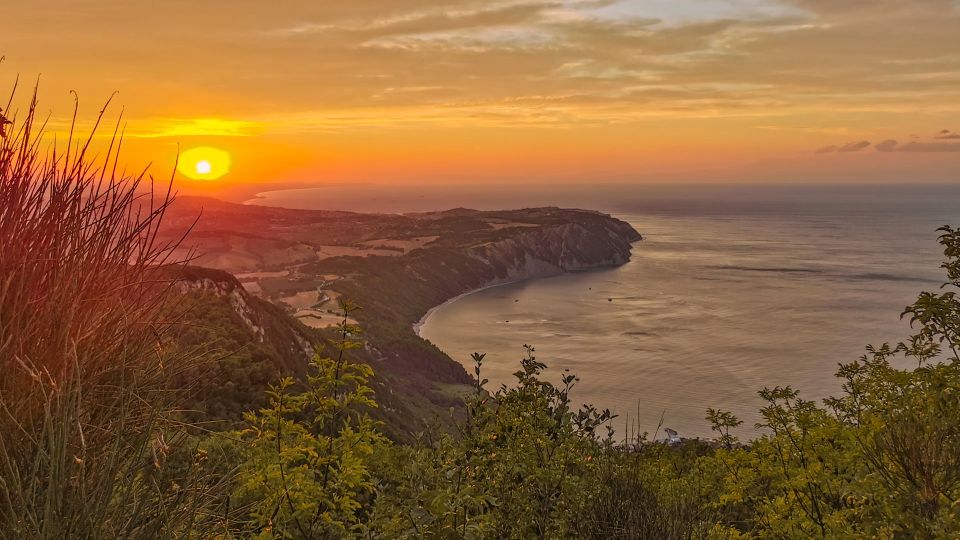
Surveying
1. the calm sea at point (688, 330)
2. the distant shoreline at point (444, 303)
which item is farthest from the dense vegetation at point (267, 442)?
the distant shoreline at point (444, 303)

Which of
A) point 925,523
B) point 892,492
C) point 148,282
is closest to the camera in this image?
point 148,282

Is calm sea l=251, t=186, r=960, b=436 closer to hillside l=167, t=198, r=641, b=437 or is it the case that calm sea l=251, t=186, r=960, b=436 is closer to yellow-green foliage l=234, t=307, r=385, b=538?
hillside l=167, t=198, r=641, b=437

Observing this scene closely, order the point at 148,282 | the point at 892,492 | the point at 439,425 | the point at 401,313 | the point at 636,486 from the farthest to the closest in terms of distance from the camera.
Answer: the point at 401,313 → the point at 439,425 → the point at 636,486 → the point at 892,492 → the point at 148,282

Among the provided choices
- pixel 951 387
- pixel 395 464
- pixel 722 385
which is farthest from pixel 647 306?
pixel 951 387

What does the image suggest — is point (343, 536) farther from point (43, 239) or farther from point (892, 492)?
point (892, 492)

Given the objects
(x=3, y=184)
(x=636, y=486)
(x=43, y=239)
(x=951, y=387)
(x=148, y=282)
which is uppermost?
(x=3, y=184)

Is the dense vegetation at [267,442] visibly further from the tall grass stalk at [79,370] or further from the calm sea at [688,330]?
Result: the calm sea at [688,330]

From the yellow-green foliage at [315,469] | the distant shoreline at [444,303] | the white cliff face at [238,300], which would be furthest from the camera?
the distant shoreline at [444,303]

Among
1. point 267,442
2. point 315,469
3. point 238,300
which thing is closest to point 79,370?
point 315,469

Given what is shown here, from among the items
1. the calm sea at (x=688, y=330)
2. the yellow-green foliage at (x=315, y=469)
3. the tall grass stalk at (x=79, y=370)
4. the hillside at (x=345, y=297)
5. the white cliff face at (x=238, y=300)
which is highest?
the tall grass stalk at (x=79, y=370)
